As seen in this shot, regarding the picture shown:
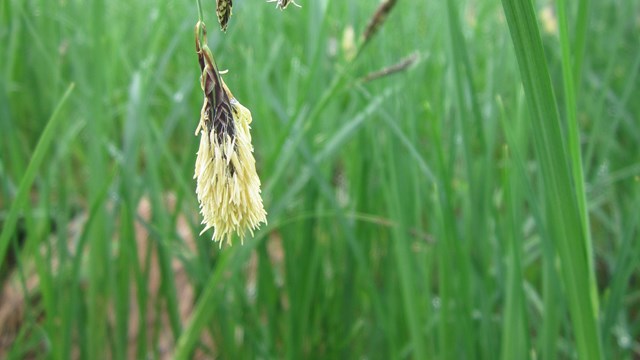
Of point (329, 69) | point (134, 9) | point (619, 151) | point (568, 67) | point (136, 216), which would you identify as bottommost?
point (568, 67)

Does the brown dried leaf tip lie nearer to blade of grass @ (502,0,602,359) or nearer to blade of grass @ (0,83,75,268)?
blade of grass @ (502,0,602,359)

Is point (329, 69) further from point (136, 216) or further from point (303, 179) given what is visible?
point (136, 216)

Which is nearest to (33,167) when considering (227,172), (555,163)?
(227,172)

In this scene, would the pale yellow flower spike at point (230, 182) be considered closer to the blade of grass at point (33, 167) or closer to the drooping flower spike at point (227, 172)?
the drooping flower spike at point (227, 172)

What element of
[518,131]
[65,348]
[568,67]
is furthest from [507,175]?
[65,348]

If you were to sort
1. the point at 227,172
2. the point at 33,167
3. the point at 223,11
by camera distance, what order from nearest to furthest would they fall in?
1. the point at 223,11
2. the point at 227,172
3. the point at 33,167

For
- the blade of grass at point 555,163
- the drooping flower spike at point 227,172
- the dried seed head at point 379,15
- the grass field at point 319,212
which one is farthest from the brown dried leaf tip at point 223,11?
the dried seed head at point 379,15

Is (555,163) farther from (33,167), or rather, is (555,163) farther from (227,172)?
(33,167)
